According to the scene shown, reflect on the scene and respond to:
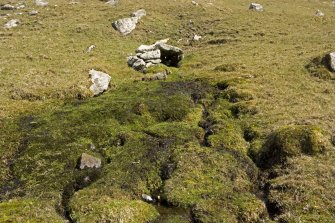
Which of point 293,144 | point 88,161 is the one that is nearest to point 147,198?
point 88,161

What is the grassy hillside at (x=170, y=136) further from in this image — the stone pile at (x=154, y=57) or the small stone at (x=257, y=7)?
the small stone at (x=257, y=7)

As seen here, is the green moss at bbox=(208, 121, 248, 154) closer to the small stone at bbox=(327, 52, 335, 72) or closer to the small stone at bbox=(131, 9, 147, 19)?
the small stone at bbox=(327, 52, 335, 72)

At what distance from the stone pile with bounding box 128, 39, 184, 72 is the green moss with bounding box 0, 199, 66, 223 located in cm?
2871

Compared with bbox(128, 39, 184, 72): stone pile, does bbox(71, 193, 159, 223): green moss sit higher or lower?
higher

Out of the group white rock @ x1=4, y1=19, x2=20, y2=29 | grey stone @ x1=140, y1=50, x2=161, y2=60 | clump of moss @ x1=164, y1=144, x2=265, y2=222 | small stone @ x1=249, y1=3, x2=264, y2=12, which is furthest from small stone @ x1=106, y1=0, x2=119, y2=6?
clump of moss @ x1=164, y1=144, x2=265, y2=222

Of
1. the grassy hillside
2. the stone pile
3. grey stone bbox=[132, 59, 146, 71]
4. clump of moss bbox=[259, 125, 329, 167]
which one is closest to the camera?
the grassy hillside

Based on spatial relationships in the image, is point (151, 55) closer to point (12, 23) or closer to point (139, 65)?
point (139, 65)

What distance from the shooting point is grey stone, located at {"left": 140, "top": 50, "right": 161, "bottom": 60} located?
160 feet

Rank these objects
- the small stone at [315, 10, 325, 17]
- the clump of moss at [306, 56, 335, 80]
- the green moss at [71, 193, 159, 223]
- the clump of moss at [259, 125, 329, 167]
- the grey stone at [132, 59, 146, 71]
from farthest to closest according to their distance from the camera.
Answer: the small stone at [315, 10, 325, 17] < the grey stone at [132, 59, 146, 71] < the clump of moss at [306, 56, 335, 80] < the clump of moss at [259, 125, 329, 167] < the green moss at [71, 193, 159, 223]

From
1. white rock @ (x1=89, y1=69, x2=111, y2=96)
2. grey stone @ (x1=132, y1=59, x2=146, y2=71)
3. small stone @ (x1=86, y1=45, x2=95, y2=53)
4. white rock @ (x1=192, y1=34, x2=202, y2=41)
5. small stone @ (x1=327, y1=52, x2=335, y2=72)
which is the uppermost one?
small stone @ (x1=327, y1=52, x2=335, y2=72)

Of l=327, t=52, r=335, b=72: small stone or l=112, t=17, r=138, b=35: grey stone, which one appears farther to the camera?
l=112, t=17, r=138, b=35: grey stone

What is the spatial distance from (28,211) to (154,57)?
3267cm

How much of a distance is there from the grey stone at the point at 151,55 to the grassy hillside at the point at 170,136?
112 inches

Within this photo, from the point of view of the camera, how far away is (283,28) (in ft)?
228
